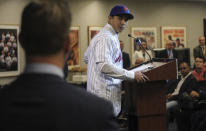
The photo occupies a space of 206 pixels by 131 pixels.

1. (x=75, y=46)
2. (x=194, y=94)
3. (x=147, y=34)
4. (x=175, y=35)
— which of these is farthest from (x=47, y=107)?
(x=175, y=35)

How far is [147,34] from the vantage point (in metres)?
10.1

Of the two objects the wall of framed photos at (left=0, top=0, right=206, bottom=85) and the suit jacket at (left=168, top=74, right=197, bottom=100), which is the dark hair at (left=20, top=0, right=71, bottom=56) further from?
the wall of framed photos at (left=0, top=0, right=206, bottom=85)

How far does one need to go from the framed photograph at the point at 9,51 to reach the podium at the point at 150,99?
4.83 metres

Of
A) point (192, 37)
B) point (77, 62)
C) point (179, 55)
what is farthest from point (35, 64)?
point (192, 37)

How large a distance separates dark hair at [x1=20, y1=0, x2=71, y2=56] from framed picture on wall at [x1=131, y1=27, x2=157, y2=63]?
8.90m

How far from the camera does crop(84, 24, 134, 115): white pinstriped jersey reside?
2873 mm

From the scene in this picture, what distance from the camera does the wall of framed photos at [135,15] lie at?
7.78 metres

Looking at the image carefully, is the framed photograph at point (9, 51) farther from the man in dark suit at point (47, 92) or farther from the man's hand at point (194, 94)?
the man in dark suit at point (47, 92)

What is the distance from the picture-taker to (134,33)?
9.93 meters

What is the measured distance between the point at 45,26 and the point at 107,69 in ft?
6.44

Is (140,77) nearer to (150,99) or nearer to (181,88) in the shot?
(150,99)

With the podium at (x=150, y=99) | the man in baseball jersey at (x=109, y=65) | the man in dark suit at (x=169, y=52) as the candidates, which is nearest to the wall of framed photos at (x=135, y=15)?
the man in dark suit at (x=169, y=52)

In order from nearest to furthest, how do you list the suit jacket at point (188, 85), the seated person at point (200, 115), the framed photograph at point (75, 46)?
the seated person at point (200, 115) < the suit jacket at point (188, 85) < the framed photograph at point (75, 46)

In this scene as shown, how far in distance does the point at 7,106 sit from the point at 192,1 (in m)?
10.8
